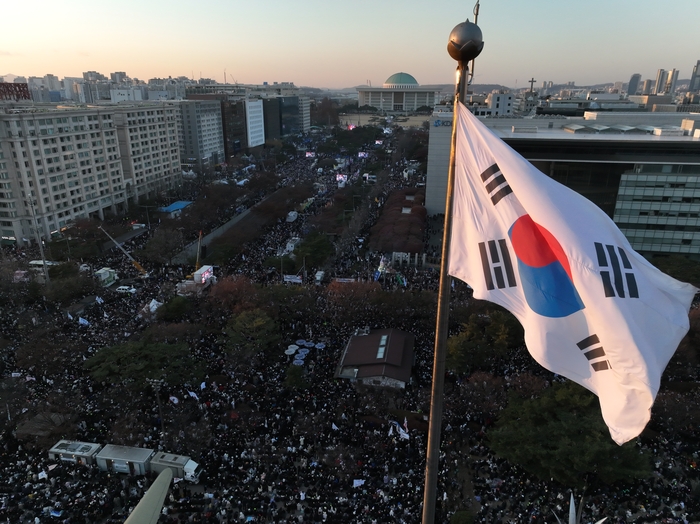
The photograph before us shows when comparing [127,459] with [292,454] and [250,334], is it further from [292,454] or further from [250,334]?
[250,334]

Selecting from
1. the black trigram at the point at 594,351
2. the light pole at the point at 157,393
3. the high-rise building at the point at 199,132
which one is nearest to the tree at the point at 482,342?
the light pole at the point at 157,393

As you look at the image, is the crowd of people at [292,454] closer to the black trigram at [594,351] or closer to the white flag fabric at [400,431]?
the white flag fabric at [400,431]

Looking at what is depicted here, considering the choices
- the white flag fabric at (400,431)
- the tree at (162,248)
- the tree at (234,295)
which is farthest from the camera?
the tree at (162,248)

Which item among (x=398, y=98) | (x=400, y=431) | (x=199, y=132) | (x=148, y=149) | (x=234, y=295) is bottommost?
(x=400, y=431)

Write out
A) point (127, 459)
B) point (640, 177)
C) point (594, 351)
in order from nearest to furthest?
point (594, 351) < point (127, 459) < point (640, 177)

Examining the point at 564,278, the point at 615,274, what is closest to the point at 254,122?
the point at 564,278

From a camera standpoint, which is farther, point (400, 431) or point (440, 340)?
point (400, 431)

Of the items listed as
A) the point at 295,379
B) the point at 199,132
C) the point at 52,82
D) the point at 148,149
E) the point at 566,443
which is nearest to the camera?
the point at 566,443
